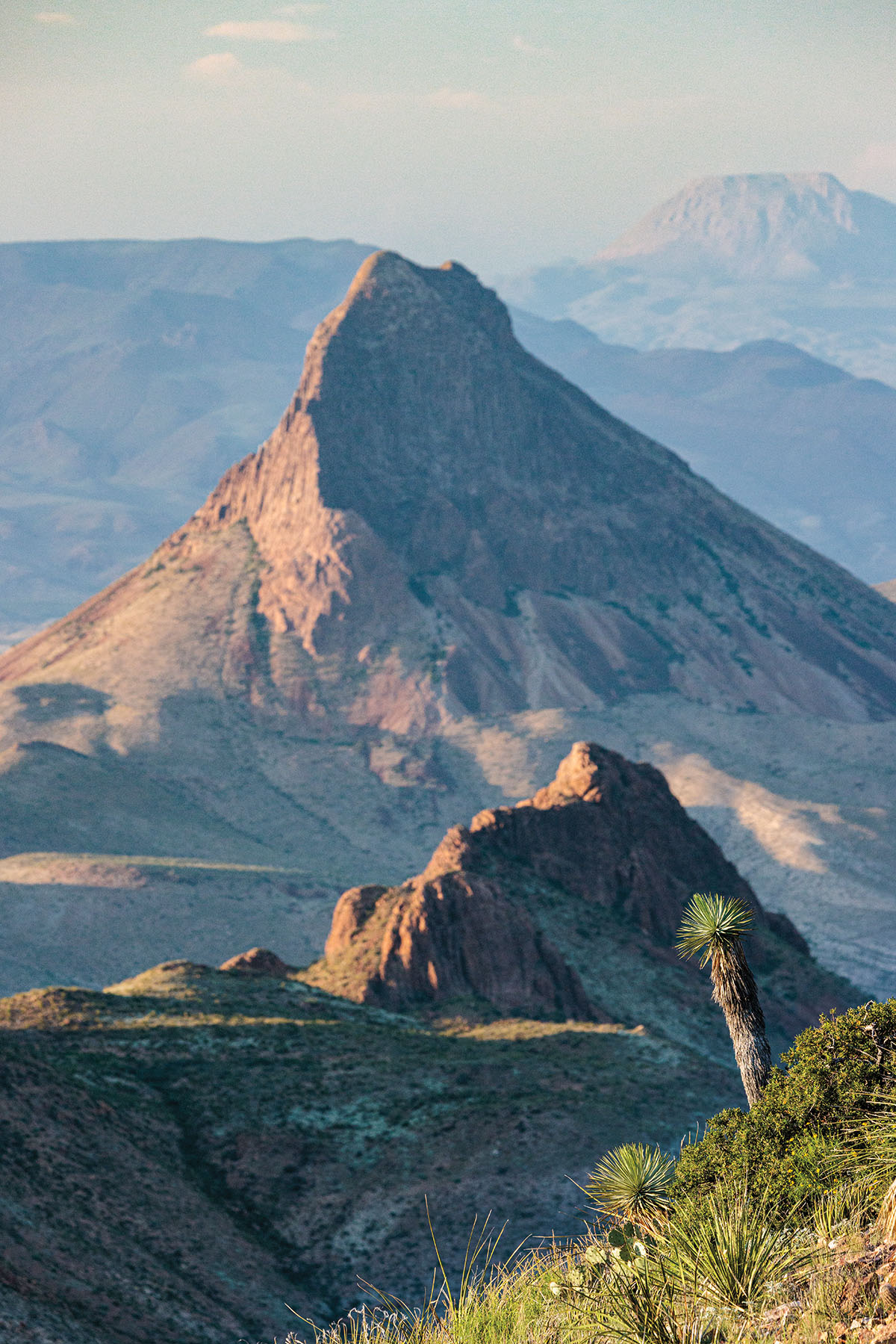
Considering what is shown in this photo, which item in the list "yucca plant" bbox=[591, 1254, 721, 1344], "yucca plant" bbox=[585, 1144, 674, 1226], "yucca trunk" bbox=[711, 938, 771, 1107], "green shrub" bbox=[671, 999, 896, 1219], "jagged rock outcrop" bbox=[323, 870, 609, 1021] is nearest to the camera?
"yucca plant" bbox=[591, 1254, 721, 1344]

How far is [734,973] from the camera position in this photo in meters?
39.4

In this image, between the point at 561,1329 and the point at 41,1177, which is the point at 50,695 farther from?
the point at 561,1329

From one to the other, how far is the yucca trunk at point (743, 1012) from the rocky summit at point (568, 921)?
47710 millimetres

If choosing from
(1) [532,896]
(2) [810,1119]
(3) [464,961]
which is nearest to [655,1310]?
(2) [810,1119]

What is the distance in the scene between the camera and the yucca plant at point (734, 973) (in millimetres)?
38531

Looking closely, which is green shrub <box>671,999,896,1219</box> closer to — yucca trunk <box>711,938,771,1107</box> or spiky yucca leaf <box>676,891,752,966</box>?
yucca trunk <box>711,938,771,1107</box>

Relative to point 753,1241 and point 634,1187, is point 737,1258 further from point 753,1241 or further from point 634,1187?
point 634,1187

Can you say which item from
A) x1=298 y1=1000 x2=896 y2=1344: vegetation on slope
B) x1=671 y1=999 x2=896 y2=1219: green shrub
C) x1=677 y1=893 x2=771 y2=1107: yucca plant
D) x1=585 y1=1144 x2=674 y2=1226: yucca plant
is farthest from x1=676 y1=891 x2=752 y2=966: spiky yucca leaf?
x1=585 y1=1144 x2=674 y2=1226: yucca plant

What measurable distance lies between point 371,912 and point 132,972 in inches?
1782

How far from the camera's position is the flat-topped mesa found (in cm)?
9112

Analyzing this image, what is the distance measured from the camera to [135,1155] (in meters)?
62.3

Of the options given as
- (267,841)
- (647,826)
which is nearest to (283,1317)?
(647,826)

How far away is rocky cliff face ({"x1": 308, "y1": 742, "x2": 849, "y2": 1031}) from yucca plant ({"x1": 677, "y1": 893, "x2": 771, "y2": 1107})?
1900 inches

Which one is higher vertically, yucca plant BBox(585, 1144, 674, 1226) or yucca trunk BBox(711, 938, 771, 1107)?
yucca trunk BBox(711, 938, 771, 1107)
